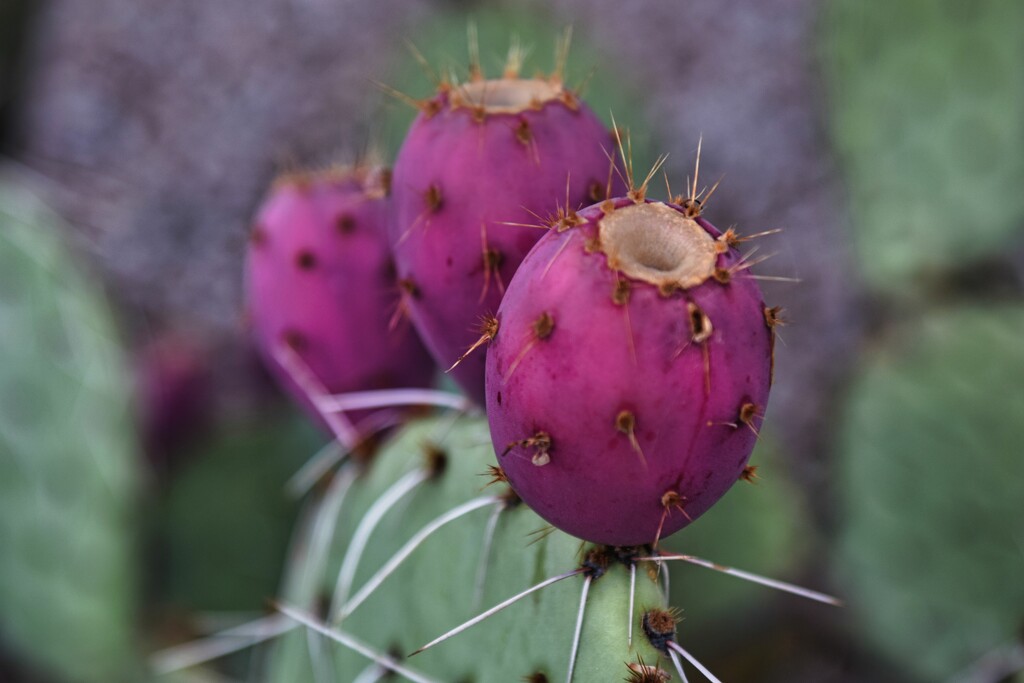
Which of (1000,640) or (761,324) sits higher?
(761,324)

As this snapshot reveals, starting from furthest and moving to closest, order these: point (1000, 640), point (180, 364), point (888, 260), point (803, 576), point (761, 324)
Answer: point (180, 364) < point (803, 576) < point (888, 260) < point (1000, 640) < point (761, 324)

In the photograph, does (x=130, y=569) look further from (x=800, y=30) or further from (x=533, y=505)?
(x=800, y=30)

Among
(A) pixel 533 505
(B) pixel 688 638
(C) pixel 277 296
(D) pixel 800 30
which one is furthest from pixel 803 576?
(A) pixel 533 505

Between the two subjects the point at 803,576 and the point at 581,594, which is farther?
the point at 803,576

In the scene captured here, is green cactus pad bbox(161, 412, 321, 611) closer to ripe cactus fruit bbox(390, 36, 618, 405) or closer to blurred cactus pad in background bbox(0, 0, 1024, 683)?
blurred cactus pad in background bbox(0, 0, 1024, 683)

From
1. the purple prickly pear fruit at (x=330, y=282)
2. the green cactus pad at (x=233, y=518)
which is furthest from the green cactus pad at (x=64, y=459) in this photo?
the purple prickly pear fruit at (x=330, y=282)

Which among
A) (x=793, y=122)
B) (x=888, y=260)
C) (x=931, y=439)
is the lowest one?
(x=931, y=439)

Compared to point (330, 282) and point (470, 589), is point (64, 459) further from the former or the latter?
point (470, 589)

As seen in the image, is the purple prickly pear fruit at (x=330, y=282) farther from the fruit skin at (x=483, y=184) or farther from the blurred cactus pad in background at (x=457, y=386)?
the fruit skin at (x=483, y=184)

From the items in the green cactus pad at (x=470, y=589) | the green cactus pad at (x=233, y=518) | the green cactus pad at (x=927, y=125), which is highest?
the green cactus pad at (x=927, y=125)
